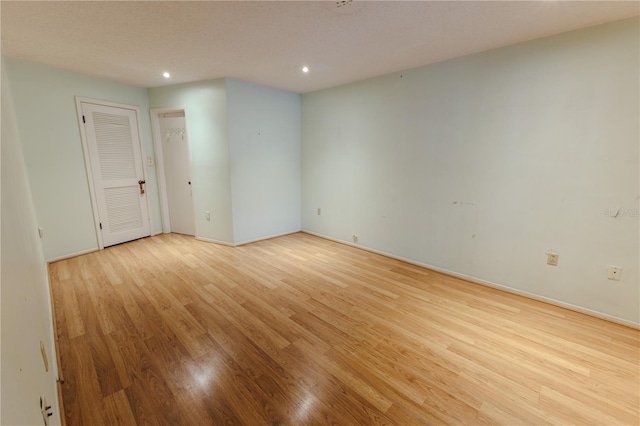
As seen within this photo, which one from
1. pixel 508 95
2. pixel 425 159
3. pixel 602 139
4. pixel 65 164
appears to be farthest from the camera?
pixel 65 164

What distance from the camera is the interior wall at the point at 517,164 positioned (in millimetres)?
2133

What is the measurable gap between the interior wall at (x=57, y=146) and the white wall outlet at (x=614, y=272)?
19.2ft

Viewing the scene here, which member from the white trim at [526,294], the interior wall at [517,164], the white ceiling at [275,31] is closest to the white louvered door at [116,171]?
the white ceiling at [275,31]

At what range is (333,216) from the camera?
4336 millimetres

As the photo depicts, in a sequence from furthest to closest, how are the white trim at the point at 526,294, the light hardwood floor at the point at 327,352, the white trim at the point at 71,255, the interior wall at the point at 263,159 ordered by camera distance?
the interior wall at the point at 263,159 → the white trim at the point at 71,255 → the white trim at the point at 526,294 → the light hardwood floor at the point at 327,352

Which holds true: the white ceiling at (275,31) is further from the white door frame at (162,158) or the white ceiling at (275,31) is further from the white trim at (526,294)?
the white trim at (526,294)

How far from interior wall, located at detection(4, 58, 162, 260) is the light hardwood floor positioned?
673mm

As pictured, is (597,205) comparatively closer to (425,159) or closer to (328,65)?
(425,159)

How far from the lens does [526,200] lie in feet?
8.34

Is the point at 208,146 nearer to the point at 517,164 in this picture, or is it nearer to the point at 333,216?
the point at 333,216

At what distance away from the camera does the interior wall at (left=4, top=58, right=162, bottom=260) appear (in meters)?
3.04

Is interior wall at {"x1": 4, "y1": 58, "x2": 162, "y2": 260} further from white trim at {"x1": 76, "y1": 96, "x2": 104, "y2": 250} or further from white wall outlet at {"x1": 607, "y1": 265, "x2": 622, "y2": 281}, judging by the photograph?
white wall outlet at {"x1": 607, "y1": 265, "x2": 622, "y2": 281}

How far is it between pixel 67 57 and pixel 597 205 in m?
5.37

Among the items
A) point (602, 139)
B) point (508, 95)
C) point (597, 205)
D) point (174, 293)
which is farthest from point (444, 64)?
point (174, 293)
